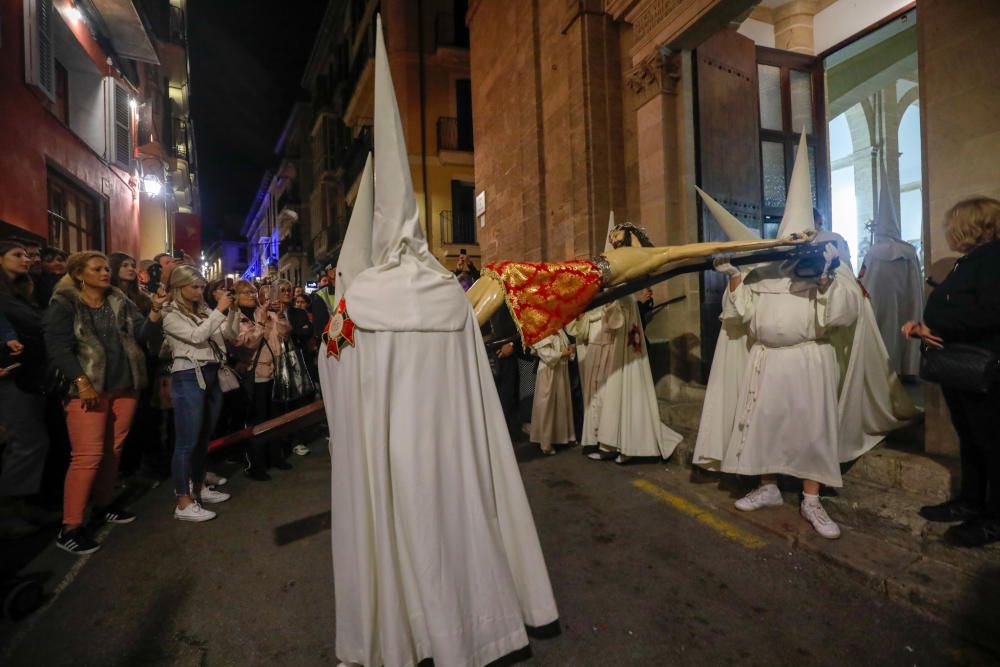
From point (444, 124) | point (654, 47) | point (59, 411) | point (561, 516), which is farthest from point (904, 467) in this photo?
point (444, 124)

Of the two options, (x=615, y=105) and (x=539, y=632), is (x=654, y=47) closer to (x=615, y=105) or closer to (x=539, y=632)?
(x=615, y=105)

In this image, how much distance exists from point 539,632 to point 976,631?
2.03 metres

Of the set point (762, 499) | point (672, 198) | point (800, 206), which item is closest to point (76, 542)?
point (762, 499)

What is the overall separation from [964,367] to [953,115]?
1.92 meters

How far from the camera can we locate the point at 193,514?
3.97 m

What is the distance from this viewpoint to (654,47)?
20.7 ft

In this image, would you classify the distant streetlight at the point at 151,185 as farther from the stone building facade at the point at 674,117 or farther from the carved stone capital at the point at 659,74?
the carved stone capital at the point at 659,74

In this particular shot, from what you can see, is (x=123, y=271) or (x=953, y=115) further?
(x=123, y=271)

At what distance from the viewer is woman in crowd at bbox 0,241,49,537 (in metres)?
3.46

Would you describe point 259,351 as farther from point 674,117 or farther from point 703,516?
point 674,117

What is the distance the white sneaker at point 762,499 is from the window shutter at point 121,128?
11030 mm

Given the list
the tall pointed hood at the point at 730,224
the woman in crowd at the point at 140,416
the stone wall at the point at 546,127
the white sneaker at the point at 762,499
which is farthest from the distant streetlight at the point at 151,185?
the white sneaker at the point at 762,499

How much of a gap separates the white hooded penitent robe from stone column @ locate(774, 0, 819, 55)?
27.5 ft

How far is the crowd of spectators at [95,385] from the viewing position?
347 cm
